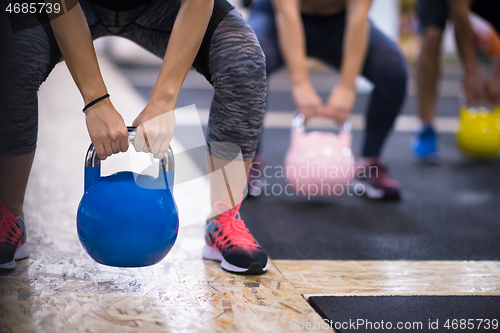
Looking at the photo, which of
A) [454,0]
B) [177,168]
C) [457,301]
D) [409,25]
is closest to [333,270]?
[457,301]

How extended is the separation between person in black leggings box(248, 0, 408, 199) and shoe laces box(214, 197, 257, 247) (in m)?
0.71

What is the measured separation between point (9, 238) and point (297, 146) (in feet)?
3.42

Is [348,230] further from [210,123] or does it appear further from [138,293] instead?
[138,293]

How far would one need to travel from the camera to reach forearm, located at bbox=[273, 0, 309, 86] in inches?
70.3

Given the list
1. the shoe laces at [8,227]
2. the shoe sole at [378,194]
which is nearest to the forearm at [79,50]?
the shoe laces at [8,227]

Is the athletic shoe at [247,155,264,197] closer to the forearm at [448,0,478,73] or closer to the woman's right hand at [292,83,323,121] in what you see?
the woman's right hand at [292,83,323,121]

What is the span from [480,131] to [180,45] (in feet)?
6.46

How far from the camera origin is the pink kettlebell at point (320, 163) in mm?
1756

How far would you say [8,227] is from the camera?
1.13 metres

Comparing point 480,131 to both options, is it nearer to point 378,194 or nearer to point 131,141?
point 378,194

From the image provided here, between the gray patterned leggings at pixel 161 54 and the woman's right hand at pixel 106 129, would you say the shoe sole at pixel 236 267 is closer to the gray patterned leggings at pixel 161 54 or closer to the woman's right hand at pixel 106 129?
the gray patterned leggings at pixel 161 54

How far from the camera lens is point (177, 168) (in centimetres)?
220

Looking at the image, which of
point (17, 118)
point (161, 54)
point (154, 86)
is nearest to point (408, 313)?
point (154, 86)

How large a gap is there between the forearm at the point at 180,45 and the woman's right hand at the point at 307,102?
847mm
